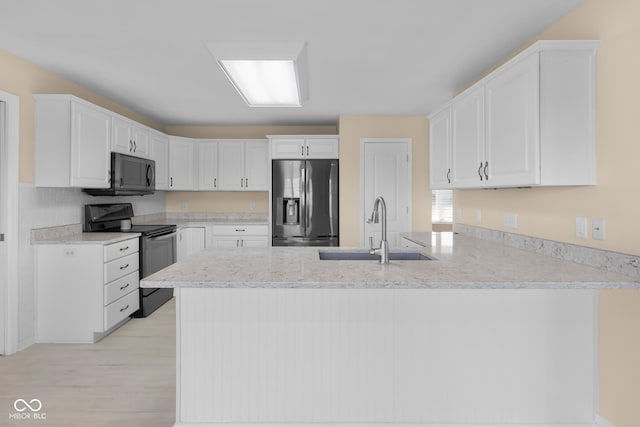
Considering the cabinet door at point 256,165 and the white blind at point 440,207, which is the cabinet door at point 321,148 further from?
the white blind at point 440,207

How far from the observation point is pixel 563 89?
6.63ft

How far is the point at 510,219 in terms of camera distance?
288cm

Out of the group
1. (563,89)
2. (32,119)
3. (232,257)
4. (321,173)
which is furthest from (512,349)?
(32,119)

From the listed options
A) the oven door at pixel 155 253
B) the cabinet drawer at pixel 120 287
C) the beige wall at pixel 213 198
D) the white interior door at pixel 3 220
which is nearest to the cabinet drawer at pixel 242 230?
the oven door at pixel 155 253

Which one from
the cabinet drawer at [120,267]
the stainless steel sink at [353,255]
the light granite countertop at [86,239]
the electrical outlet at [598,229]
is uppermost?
the electrical outlet at [598,229]

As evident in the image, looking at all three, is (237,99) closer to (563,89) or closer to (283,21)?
(283,21)

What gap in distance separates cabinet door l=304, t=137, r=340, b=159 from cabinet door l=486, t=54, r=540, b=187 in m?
2.77

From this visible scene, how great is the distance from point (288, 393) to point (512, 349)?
1.17 metres

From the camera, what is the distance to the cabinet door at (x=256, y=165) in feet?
18.1

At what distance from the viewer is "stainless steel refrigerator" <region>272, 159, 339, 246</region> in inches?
199

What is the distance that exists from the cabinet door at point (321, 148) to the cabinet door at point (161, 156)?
1941mm

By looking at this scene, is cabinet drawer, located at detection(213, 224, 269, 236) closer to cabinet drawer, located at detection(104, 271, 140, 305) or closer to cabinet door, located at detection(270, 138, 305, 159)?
cabinet door, located at detection(270, 138, 305, 159)

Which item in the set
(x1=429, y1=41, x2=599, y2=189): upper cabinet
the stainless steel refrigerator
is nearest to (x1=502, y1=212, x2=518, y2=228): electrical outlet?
(x1=429, y1=41, x2=599, y2=189): upper cabinet

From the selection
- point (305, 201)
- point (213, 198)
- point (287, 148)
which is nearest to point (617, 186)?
point (305, 201)
